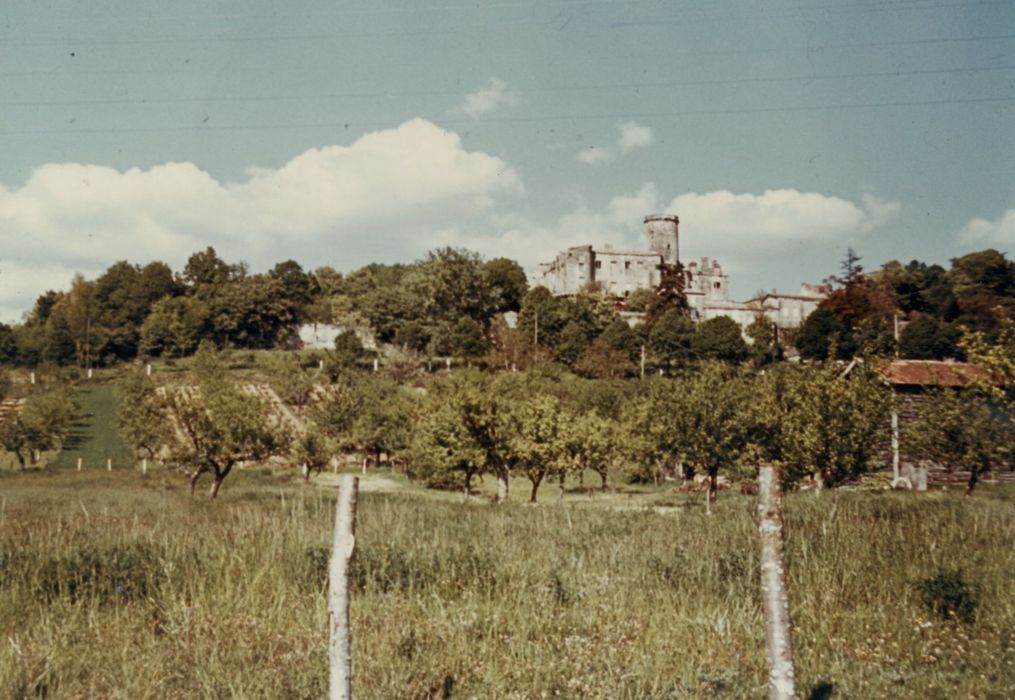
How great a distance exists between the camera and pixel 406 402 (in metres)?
52.7

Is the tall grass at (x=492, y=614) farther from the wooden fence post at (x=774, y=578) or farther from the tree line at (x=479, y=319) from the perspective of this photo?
the tree line at (x=479, y=319)

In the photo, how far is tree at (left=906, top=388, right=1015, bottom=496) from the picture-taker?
83.1 ft

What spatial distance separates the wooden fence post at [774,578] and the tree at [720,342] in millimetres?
76100

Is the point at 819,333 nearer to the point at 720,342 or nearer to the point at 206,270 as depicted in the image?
the point at 720,342

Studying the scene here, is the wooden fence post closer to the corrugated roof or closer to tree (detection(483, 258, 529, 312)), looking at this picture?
the corrugated roof

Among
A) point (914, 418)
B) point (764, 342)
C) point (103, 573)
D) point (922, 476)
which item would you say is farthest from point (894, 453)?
point (764, 342)

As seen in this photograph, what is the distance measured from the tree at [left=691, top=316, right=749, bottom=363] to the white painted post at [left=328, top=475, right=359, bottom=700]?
76.8 metres

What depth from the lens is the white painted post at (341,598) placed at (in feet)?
14.9

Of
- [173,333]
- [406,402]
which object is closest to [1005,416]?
[406,402]

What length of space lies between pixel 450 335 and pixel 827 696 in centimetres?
7653

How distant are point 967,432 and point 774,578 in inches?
1021

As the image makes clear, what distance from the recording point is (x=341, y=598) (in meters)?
4.63

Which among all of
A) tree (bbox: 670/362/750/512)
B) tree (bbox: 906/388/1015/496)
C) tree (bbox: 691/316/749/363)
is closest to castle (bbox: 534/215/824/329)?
tree (bbox: 691/316/749/363)

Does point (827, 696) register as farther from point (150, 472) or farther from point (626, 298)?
point (626, 298)
